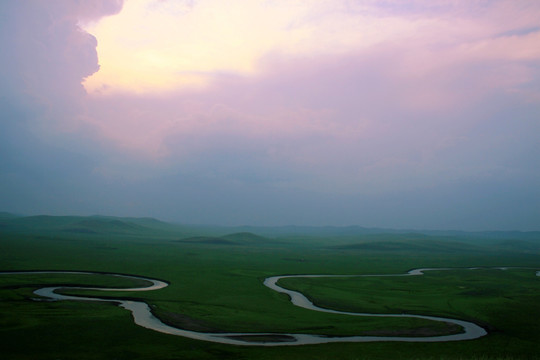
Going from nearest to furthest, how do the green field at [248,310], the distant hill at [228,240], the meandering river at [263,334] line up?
the green field at [248,310]
the meandering river at [263,334]
the distant hill at [228,240]

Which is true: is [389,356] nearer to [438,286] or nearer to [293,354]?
[293,354]

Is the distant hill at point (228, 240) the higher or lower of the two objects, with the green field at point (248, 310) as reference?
higher

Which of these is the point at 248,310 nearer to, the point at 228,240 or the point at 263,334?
the point at 263,334

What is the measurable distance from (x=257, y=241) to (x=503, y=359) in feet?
459

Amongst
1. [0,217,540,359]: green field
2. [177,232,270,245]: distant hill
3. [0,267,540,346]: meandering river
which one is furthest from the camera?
[177,232,270,245]: distant hill

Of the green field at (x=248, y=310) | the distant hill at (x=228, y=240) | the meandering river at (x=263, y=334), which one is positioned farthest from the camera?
the distant hill at (x=228, y=240)

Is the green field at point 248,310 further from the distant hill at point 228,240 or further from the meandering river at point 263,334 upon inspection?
the distant hill at point 228,240

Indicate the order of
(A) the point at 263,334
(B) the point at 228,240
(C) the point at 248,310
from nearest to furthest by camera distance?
(A) the point at 263,334
(C) the point at 248,310
(B) the point at 228,240

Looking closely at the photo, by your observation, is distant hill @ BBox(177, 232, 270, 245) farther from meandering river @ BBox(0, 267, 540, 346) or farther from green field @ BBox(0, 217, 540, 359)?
meandering river @ BBox(0, 267, 540, 346)

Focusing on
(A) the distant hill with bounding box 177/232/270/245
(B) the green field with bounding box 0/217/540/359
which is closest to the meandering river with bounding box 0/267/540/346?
(B) the green field with bounding box 0/217/540/359

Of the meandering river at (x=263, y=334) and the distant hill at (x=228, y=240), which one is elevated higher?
the distant hill at (x=228, y=240)

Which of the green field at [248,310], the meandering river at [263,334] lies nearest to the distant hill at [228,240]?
the green field at [248,310]

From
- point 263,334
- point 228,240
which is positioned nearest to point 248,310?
point 263,334

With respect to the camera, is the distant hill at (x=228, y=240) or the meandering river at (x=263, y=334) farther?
the distant hill at (x=228, y=240)
